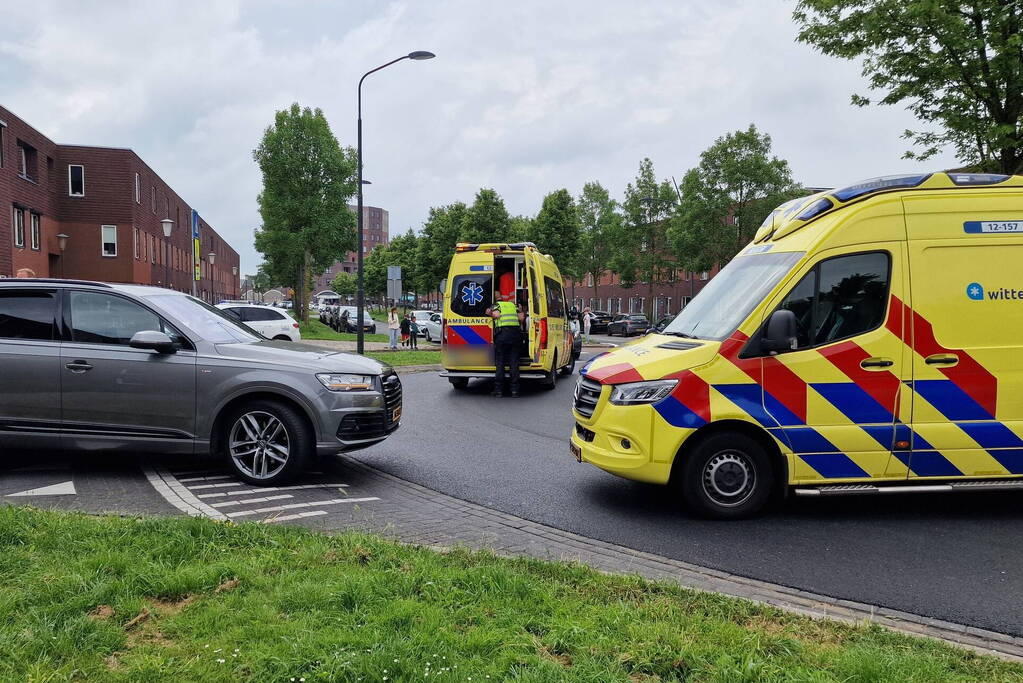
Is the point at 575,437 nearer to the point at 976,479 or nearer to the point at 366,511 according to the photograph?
the point at 366,511

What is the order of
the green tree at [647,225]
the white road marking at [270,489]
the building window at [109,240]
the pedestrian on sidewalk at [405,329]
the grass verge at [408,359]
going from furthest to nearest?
1. the green tree at [647,225]
2. the building window at [109,240]
3. the pedestrian on sidewalk at [405,329]
4. the grass verge at [408,359]
5. the white road marking at [270,489]

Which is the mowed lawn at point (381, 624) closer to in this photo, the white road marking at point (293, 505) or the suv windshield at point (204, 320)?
the white road marking at point (293, 505)

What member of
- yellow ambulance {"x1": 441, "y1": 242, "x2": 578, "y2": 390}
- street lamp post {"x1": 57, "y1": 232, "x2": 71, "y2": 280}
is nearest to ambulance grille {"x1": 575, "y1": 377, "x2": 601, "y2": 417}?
yellow ambulance {"x1": 441, "y1": 242, "x2": 578, "y2": 390}

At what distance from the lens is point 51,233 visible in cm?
3503

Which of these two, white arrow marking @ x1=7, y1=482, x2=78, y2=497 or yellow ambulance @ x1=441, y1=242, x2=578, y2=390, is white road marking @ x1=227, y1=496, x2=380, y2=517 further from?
yellow ambulance @ x1=441, y1=242, x2=578, y2=390

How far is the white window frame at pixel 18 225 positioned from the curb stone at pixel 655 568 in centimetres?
3164

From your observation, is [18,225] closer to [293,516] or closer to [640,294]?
[293,516]

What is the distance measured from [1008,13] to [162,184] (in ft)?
159

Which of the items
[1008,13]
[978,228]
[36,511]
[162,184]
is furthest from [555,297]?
[162,184]

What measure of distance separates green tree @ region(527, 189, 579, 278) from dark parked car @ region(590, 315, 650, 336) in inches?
218

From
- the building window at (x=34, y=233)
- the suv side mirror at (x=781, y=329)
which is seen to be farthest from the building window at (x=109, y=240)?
the suv side mirror at (x=781, y=329)

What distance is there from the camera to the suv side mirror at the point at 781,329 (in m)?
5.14

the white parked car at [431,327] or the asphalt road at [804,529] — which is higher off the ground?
the white parked car at [431,327]

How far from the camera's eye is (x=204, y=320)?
269 inches
